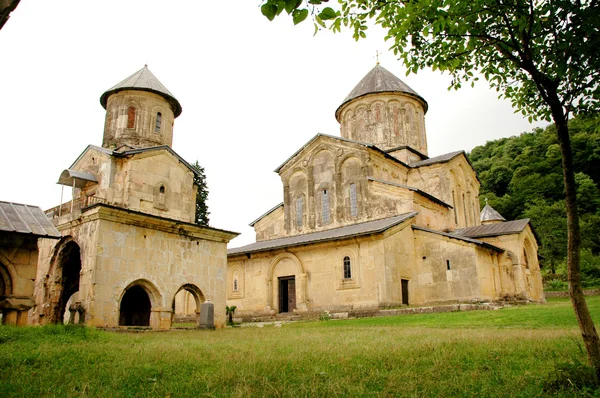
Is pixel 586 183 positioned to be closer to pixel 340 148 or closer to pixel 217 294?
pixel 340 148

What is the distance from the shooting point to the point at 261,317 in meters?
20.7

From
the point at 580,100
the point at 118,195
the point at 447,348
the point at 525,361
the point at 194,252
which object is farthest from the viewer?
the point at 118,195

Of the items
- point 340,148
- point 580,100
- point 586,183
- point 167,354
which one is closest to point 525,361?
point 580,100

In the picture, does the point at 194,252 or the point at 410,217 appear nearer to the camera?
the point at 194,252

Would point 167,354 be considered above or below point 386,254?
below

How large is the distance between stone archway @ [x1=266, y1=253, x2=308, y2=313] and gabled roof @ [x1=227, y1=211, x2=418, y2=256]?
0.82m

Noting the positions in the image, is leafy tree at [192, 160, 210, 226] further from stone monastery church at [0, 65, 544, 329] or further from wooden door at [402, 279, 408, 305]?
wooden door at [402, 279, 408, 305]

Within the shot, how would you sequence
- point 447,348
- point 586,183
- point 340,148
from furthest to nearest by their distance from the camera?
point 586,183 → point 340,148 → point 447,348

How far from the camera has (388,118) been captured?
88.7 feet

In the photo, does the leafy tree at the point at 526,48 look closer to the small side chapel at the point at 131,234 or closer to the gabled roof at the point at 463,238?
the small side chapel at the point at 131,234

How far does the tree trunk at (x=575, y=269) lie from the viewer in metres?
4.38

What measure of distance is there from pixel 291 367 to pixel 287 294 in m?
17.2

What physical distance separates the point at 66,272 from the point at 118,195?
3169mm

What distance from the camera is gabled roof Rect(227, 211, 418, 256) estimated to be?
19.2 m
